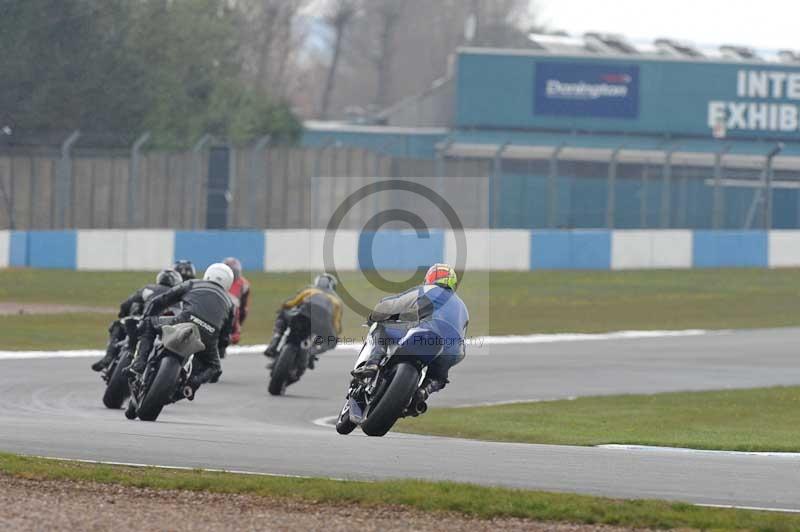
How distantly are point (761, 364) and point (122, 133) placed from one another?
68.9ft

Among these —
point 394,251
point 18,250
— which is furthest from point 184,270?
point 394,251

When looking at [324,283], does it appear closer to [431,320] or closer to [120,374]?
[120,374]

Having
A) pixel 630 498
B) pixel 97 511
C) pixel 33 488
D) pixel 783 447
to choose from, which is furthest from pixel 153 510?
pixel 783 447

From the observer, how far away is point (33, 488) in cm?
866

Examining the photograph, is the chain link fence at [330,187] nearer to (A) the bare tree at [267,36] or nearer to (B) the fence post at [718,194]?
(B) the fence post at [718,194]

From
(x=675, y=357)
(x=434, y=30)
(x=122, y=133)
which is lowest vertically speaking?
(x=675, y=357)

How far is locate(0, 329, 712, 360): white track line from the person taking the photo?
19.1 metres

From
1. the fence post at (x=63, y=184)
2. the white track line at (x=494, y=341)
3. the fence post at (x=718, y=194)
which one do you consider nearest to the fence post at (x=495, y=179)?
the fence post at (x=718, y=194)

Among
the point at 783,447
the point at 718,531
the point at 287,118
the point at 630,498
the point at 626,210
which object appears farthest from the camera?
A: the point at 287,118

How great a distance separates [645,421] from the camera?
47.0 feet

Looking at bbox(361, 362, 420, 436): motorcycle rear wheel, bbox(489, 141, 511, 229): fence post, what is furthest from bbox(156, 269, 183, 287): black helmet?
bbox(489, 141, 511, 229): fence post

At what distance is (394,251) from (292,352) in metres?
15.5

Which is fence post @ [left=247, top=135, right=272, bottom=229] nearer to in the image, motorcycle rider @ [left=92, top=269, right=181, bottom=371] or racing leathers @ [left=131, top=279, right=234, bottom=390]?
motorcycle rider @ [left=92, top=269, right=181, bottom=371]

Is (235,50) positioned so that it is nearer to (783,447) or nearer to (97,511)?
(783,447)
